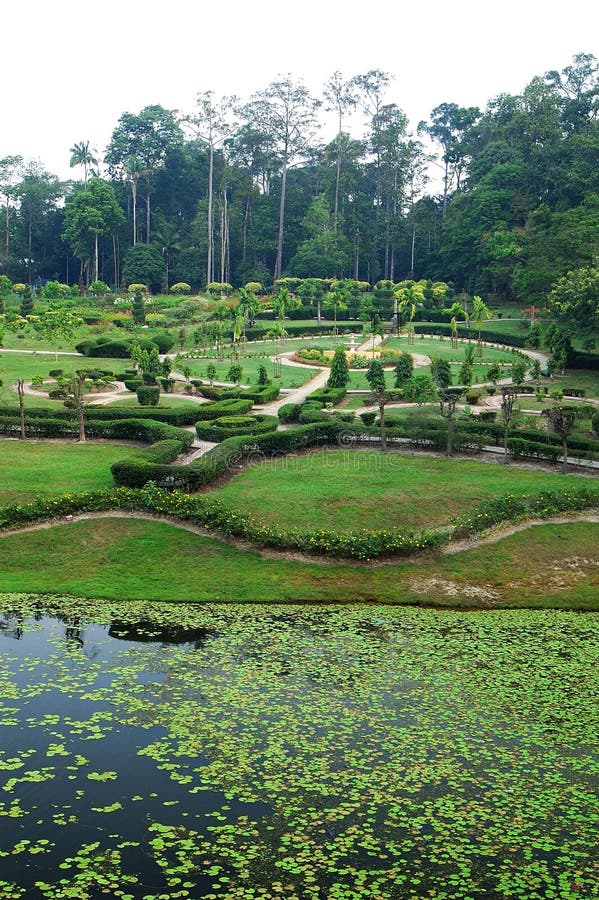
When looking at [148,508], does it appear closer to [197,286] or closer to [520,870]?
[520,870]

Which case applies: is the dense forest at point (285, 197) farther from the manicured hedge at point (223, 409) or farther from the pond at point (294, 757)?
the pond at point (294, 757)

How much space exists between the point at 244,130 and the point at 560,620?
93.2 meters

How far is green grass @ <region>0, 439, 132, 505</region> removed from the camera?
27688mm

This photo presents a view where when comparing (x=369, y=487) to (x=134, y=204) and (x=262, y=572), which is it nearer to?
(x=262, y=572)

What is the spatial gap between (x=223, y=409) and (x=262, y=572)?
16.5 meters

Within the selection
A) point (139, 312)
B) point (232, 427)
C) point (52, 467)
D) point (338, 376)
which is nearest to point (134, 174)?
point (139, 312)

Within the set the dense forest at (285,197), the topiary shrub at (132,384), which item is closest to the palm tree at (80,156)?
the dense forest at (285,197)

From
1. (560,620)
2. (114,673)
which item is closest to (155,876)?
(114,673)

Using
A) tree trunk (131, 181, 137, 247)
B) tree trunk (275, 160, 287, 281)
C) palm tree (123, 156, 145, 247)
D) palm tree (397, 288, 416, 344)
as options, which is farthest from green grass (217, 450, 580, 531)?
palm tree (123, 156, 145, 247)

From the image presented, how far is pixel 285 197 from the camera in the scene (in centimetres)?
10088

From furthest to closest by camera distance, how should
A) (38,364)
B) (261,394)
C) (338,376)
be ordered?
(38,364) < (338,376) < (261,394)

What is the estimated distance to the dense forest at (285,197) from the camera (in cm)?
8969

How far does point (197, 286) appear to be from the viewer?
320 ft

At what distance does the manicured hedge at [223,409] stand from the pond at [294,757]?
58.9 feet
